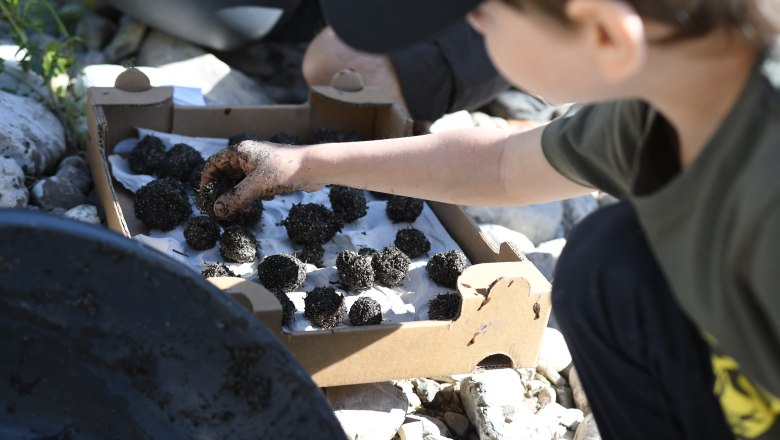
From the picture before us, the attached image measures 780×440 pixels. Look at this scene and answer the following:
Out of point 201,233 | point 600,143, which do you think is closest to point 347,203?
point 201,233

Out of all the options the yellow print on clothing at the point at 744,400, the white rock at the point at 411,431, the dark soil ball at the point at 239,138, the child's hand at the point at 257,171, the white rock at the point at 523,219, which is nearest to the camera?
the yellow print on clothing at the point at 744,400

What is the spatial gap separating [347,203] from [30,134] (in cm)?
88

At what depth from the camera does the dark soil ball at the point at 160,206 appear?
2.29 m

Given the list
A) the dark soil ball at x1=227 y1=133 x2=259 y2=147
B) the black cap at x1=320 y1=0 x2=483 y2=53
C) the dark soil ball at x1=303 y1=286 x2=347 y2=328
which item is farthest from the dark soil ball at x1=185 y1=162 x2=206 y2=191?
the black cap at x1=320 y1=0 x2=483 y2=53

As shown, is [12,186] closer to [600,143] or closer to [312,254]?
[312,254]

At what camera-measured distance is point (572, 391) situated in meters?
2.19

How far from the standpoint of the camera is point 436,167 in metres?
1.68

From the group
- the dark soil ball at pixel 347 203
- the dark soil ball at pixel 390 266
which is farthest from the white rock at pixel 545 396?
the dark soil ball at pixel 347 203

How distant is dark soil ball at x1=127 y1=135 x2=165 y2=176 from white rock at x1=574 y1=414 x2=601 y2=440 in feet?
4.14

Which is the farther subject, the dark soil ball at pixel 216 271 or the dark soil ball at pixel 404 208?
the dark soil ball at pixel 404 208

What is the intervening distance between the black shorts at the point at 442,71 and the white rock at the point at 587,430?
53.4 inches

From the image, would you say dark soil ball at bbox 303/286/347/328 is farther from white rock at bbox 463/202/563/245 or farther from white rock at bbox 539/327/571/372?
white rock at bbox 463/202/563/245

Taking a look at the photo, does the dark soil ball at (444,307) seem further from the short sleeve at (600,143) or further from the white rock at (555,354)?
the short sleeve at (600,143)

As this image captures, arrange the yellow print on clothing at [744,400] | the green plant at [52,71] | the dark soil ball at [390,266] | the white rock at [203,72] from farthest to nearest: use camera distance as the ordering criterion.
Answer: the white rock at [203,72], the green plant at [52,71], the dark soil ball at [390,266], the yellow print on clothing at [744,400]
